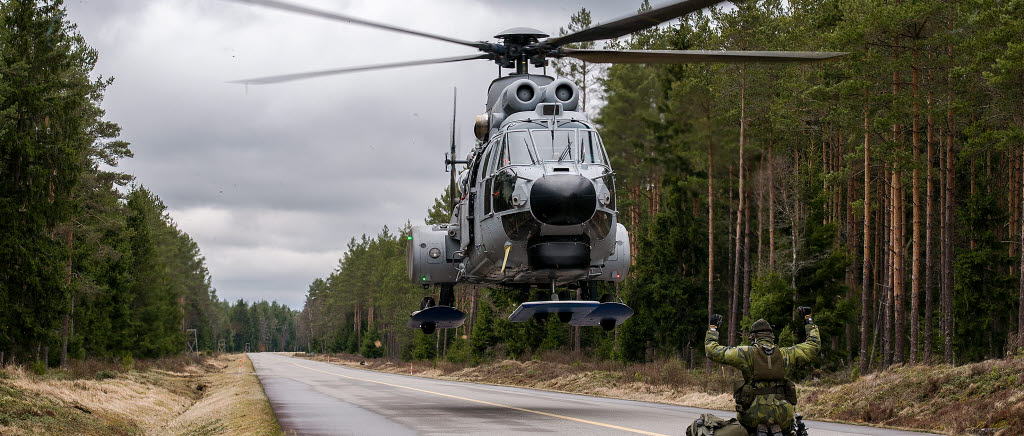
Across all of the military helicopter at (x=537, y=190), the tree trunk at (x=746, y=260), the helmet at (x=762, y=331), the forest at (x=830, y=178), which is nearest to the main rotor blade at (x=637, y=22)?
the military helicopter at (x=537, y=190)

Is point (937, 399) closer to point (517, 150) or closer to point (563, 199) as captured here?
point (563, 199)

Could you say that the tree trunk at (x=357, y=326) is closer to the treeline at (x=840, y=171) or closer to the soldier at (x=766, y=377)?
the treeline at (x=840, y=171)

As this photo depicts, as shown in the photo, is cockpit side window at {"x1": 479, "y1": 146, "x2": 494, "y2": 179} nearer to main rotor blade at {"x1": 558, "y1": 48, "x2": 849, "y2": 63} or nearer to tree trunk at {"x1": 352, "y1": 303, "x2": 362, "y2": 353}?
main rotor blade at {"x1": 558, "y1": 48, "x2": 849, "y2": 63}

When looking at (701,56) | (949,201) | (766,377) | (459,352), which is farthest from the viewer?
(459,352)

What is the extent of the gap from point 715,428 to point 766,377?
2.12ft

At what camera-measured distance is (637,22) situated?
42.5 ft

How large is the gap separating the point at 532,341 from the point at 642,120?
21038 millimetres

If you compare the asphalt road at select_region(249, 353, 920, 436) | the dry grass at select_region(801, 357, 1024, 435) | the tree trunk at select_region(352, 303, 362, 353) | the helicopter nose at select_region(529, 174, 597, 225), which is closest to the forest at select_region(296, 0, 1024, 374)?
the dry grass at select_region(801, 357, 1024, 435)

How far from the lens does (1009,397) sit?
14672 mm

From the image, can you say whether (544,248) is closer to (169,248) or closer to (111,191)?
(111,191)

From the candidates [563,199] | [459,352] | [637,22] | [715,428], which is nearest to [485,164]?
[563,199]

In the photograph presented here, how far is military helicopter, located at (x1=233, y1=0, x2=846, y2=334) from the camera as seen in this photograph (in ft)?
45.8

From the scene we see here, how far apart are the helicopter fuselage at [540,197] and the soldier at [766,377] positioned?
5.96 m

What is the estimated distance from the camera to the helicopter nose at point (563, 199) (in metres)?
14.0
